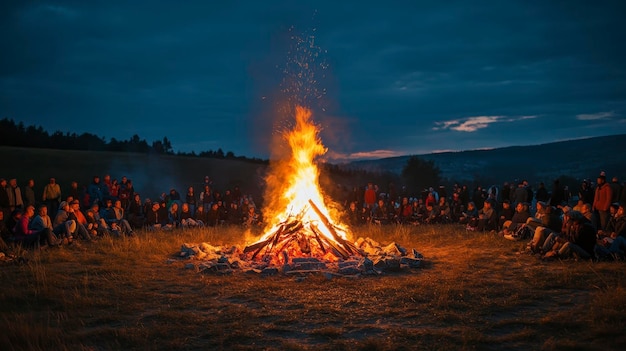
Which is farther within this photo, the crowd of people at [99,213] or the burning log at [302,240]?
the crowd of people at [99,213]

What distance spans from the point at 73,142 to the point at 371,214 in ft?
125

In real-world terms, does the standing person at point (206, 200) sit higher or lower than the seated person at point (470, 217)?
higher

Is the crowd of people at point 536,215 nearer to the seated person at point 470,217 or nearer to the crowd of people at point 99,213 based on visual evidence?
the seated person at point 470,217

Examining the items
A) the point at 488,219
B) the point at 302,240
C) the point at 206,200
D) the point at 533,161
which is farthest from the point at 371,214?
the point at 533,161

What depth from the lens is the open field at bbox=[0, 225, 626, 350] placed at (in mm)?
6555

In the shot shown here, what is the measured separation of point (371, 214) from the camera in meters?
22.1

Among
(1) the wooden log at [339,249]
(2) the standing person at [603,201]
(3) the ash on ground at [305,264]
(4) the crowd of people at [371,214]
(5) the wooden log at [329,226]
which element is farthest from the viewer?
(2) the standing person at [603,201]

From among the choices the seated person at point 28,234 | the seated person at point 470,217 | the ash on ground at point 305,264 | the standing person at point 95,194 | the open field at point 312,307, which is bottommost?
the open field at point 312,307

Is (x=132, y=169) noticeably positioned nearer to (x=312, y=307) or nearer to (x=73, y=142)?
(x=73, y=142)

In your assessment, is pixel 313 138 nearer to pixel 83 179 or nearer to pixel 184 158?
pixel 83 179

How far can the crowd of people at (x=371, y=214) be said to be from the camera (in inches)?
487

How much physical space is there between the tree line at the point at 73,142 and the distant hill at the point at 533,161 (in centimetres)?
3170

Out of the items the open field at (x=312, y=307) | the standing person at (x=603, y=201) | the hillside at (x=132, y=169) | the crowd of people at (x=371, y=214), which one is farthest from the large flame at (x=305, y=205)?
the hillside at (x=132, y=169)

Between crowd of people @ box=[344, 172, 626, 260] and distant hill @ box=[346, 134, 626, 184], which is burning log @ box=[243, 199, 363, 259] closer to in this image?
crowd of people @ box=[344, 172, 626, 260]
